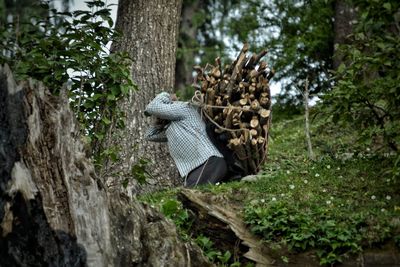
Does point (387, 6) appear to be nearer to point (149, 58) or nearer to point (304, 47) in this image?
point (149, 58)

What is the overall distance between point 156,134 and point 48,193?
13.5 feet

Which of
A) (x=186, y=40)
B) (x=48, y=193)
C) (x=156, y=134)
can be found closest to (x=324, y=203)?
(x=156, y=134)

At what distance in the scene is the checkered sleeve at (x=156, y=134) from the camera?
8.98 metres

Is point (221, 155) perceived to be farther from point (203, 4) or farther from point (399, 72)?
Result: point (203, 4)

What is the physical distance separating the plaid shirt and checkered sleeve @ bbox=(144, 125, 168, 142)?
0.21 metres

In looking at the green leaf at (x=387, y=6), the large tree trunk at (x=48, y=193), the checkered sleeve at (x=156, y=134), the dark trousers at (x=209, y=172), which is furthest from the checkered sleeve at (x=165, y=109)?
the large tree trunk at (x=48, y=193)

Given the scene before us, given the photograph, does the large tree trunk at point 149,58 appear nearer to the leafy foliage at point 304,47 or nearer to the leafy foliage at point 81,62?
the leafy foliage at point 81,62

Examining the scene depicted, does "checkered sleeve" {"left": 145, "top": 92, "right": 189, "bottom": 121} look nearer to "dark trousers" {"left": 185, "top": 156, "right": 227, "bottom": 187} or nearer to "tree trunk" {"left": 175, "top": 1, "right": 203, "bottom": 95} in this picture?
Answer: "dark trousers" {"left": 185, "top": 156, "right": 227, "bottom": 187}

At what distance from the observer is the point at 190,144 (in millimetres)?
8617

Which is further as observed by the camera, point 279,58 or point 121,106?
point 279,58

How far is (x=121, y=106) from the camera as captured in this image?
9406 millimetres

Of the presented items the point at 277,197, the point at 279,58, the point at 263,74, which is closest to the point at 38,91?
the point at 277,197

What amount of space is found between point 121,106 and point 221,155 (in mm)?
1564

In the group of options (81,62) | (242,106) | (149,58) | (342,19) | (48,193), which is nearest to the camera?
(48,193)
